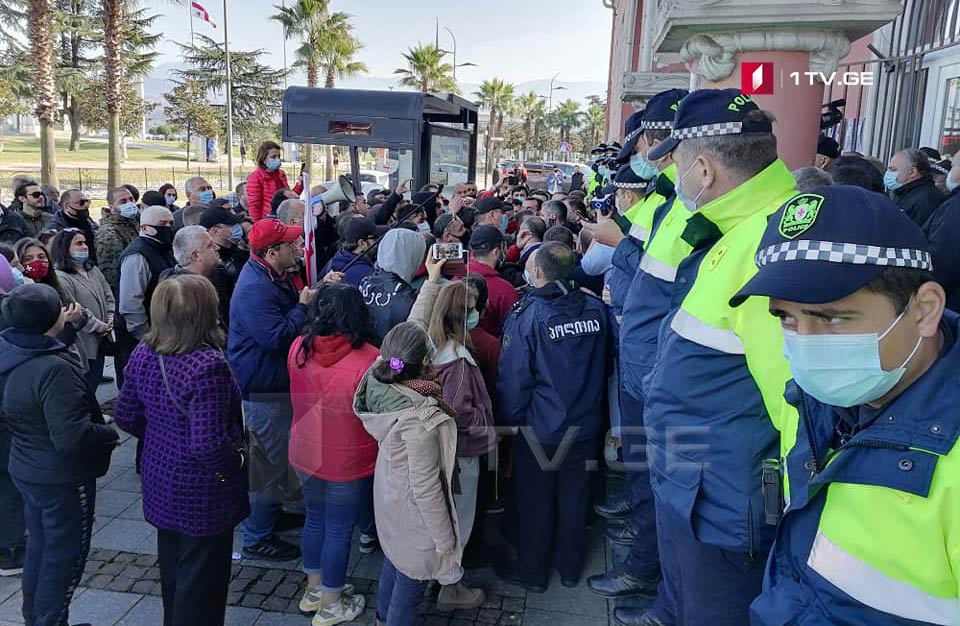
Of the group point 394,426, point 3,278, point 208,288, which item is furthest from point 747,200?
point 3,278

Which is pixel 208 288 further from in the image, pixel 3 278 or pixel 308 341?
pixel 3 278

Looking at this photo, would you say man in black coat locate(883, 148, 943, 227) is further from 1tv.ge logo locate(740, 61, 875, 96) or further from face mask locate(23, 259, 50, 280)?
face mask locate(23, 259, 50, 280)

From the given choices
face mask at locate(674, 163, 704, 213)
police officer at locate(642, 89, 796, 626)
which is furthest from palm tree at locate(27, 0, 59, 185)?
police officer at locate(642, 89, 796, 626)

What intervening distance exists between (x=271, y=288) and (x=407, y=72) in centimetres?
4424

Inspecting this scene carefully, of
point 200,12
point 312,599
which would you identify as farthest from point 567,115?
point 312,599

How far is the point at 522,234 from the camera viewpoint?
592 centimetres

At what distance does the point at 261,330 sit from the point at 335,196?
11.2ft

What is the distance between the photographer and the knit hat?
3080 millimetres

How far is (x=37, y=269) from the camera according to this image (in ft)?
15.0

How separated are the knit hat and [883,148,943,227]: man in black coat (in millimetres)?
5336

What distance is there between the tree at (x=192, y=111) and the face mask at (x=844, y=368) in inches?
1894

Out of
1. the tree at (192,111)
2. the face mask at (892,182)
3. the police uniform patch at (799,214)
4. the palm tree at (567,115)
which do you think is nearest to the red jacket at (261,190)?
the face mask at (892,182)

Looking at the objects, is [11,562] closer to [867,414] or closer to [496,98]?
[867,414]

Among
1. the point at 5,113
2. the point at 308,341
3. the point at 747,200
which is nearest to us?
the point at 747,200
